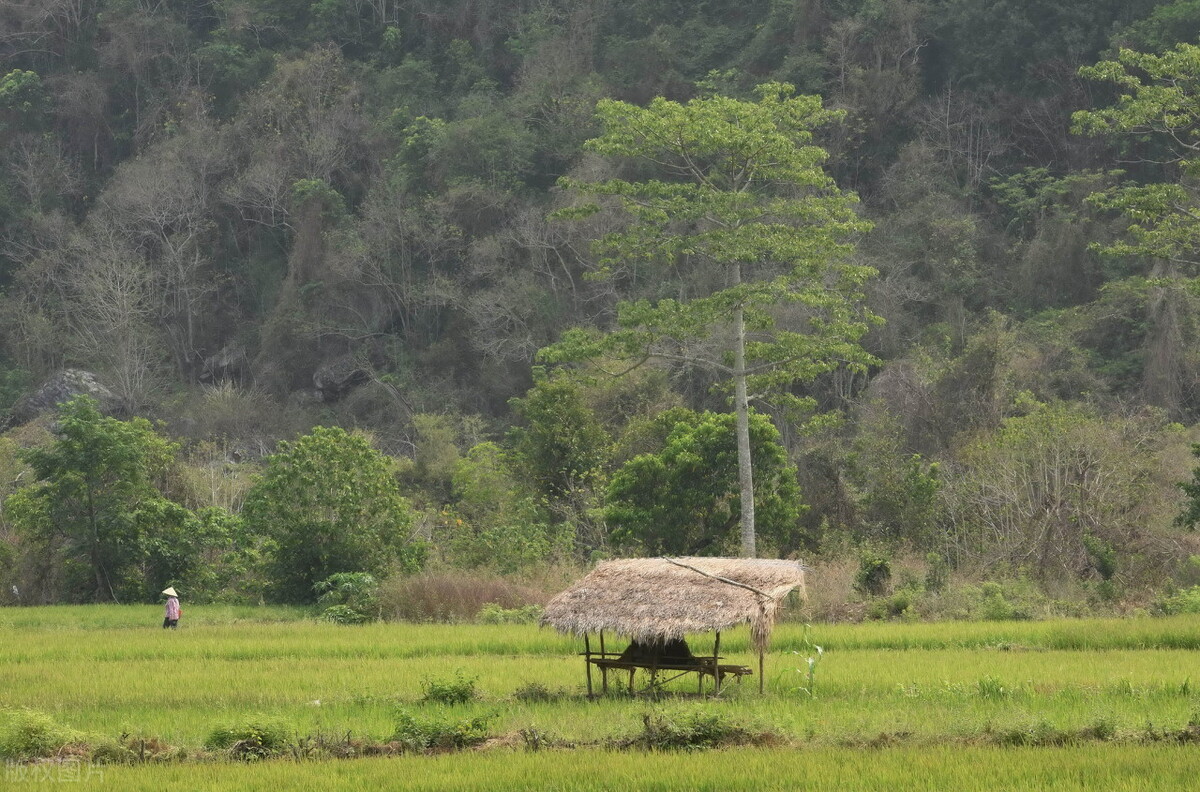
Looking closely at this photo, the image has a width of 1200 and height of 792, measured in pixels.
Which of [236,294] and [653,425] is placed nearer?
[653,425]

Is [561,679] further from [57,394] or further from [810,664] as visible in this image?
[57,394]

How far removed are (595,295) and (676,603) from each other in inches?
1240

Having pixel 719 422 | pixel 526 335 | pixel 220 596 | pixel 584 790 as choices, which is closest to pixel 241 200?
pixel 526 335

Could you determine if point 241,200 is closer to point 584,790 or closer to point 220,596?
point 220,596

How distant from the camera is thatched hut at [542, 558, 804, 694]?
56.1 ft

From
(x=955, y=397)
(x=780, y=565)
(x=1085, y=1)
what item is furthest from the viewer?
(x=1085, y=1)

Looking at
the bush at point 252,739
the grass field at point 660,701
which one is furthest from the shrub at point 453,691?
the bush at point 252,739

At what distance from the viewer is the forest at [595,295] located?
2880 cm

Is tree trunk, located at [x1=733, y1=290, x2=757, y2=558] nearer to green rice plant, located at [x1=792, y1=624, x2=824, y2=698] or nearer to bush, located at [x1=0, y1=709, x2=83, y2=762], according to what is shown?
green rice plant, located at [x1=792, y1=624, x2=824, y2=698]

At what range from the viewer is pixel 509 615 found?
2567 centimetres

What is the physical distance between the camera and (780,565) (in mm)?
18234

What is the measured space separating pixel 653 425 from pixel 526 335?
1537cm

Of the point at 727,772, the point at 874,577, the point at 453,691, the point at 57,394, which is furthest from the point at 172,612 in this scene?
the point at 57,394

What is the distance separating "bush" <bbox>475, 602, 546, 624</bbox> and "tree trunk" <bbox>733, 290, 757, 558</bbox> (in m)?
3.89
